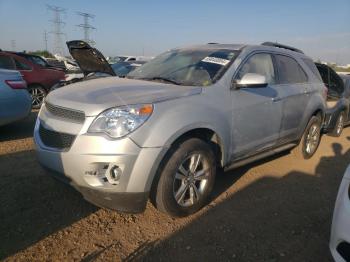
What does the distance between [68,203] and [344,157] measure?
4767 mm

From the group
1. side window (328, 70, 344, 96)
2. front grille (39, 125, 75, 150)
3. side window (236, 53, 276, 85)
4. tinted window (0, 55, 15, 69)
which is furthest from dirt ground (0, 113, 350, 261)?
tinted window (0, 55, 15, 69)

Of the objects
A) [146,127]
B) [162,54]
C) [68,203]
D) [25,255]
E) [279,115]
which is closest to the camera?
[25,255]

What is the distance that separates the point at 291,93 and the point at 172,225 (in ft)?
A: 8.42

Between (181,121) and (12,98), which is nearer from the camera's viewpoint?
(181,121)

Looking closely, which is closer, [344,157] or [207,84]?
[207,84]

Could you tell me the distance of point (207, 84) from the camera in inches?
141

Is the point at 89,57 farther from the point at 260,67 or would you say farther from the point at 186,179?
the point at 186,179

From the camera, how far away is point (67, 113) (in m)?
3.05

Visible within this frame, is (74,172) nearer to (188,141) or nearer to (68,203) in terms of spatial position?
(68,203)

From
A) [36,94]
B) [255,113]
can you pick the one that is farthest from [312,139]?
[36,94]

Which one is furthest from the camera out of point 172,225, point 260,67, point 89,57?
point 89,57

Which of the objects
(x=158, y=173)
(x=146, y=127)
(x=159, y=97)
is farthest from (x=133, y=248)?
(x=159, y=97)

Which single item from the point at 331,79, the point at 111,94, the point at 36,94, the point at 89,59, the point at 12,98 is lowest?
the point at 36,94

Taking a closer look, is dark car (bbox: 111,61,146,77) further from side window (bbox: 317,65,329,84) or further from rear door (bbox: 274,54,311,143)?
rear door (bbox: 274,54,311,143)
